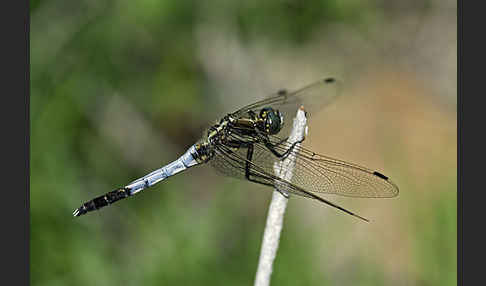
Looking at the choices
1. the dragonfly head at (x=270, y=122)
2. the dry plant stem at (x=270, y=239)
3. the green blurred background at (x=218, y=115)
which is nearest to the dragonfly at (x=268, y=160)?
the dragonfly head at (x=270, y=122)

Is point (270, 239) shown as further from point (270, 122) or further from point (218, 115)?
point (218, 115)

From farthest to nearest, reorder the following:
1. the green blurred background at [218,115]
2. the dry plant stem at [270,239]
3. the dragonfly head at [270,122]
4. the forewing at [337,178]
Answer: the green blurred background at [218,115] < the dragonfly head at [270,122] < the forewing at [337,178] < the dry plant stem at [270,239]

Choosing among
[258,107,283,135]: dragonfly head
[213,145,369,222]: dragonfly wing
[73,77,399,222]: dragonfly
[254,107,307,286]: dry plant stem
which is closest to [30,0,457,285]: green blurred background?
[73,77,399,222]: dragonfly

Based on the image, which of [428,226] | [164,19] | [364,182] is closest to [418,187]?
[428,226]

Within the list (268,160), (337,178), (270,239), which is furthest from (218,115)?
(270,239)

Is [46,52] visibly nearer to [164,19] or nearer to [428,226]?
[164,19]

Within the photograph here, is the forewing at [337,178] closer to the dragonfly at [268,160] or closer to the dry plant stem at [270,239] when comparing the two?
the dragonfly at [268,160]

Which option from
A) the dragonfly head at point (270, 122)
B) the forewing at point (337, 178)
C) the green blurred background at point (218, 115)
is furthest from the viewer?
the green blurred background at point (218, 115)
